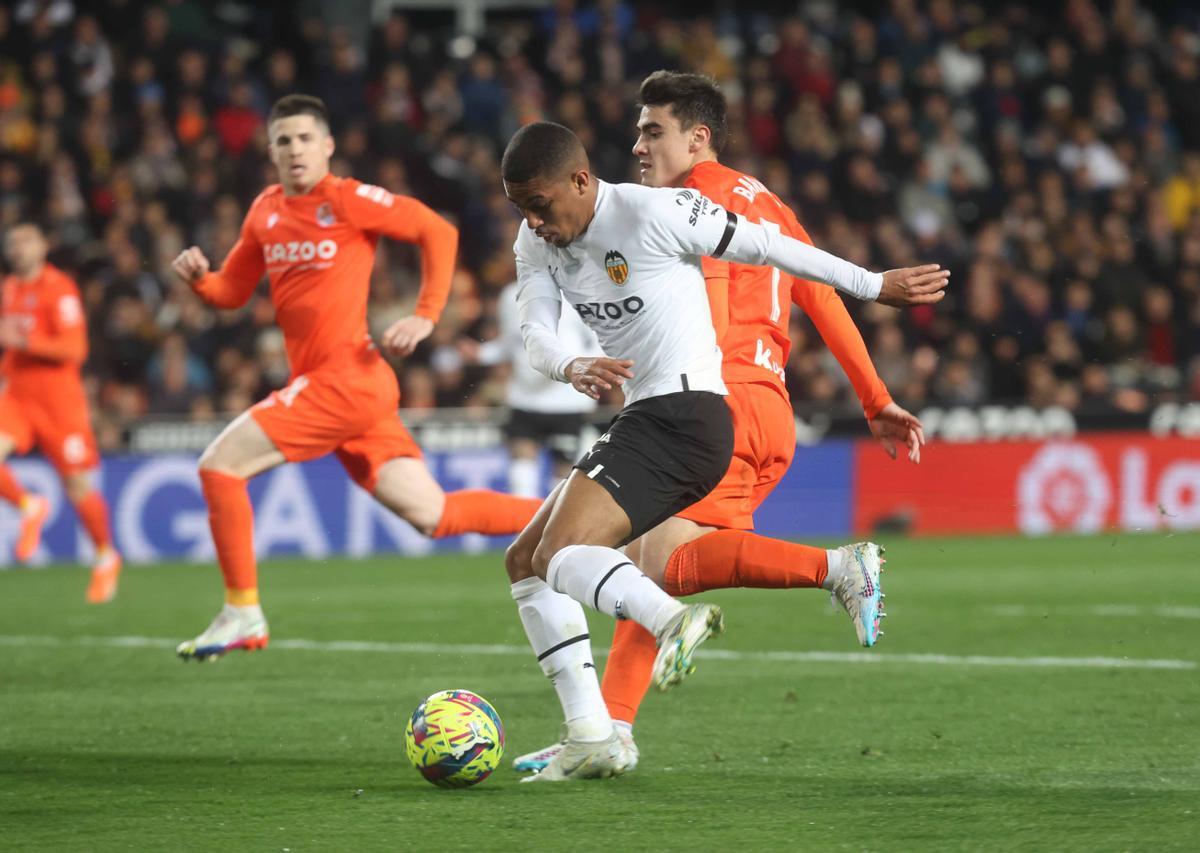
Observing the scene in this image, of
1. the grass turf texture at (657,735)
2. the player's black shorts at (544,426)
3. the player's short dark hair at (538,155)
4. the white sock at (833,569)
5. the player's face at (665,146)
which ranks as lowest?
the grass turf texture at (657,735)

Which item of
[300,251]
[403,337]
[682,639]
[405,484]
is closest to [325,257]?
[300,251]

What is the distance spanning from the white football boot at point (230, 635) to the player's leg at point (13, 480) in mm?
5135

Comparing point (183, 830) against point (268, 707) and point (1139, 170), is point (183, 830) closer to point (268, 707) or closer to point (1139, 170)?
point (268, 707)

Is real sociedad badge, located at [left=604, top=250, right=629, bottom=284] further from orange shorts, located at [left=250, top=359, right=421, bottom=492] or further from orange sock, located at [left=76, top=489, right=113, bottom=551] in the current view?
orange sock, located at [left=76, top=489, right=113, bottom=551]

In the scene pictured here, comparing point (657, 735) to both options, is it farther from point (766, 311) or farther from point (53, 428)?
point (53, 428)

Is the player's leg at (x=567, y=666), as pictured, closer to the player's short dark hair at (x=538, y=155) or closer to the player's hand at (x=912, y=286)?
the player's short dark hair at (x=538, y=155)

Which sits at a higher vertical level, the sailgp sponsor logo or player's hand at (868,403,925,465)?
the sailgp sponsor logo

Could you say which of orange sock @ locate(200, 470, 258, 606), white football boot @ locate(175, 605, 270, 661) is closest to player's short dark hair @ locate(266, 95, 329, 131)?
orange sock @ locate(200, 470, 258, 606)

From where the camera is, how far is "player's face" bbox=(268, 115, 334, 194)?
7.46m

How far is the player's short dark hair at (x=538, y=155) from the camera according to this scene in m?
4.96

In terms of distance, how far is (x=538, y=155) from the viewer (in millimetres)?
4957

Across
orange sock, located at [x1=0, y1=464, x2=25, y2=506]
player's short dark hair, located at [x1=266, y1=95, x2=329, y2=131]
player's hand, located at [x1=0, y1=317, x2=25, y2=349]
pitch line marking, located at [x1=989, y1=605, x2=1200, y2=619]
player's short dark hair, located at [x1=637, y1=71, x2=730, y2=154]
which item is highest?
player's short dark hair, located at [x1=266, y1=95, x2=329, y2=131]

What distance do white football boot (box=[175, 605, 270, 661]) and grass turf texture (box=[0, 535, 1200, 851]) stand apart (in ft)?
0.74

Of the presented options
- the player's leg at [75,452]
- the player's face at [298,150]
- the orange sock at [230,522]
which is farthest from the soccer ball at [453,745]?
the player's leg at [75,452]
